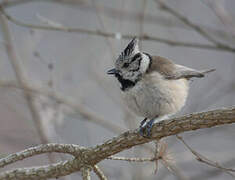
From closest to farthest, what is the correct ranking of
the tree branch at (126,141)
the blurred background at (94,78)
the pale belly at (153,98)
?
1. the tree branch at (126,141)
2. the pale belly at (153,98)
3. the blurred background at (94,78)

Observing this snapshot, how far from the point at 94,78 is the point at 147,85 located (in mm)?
2056

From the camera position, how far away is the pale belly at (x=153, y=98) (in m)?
3.21

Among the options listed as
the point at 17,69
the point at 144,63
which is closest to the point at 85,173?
the point at 144,63

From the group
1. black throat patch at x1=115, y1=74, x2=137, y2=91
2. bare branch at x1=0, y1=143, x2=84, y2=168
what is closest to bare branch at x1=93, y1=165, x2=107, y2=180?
bare branch at x1=0, y1=143, x2=84, y2=168

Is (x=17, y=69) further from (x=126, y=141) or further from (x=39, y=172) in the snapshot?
(x=126, y=141)

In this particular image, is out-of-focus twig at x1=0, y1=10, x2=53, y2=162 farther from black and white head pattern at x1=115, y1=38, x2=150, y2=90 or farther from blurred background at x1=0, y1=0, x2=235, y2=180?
black and white head pattern at x1=115, y1=38, x2=150, y2=90

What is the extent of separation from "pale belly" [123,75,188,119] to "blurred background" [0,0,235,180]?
75 centimetres

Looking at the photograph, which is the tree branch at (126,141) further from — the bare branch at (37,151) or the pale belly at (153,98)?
the pale belly at (153,98)

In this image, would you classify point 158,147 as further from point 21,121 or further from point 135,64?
point 21,121

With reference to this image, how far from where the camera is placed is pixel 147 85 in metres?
3.24

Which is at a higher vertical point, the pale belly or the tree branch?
the pale belly

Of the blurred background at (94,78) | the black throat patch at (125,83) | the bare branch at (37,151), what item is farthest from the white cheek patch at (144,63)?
the bare branch at (37,151)

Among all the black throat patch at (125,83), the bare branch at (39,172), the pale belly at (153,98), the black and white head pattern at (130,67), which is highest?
the black and white head pattern at (130,67)

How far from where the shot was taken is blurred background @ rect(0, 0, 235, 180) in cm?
456
